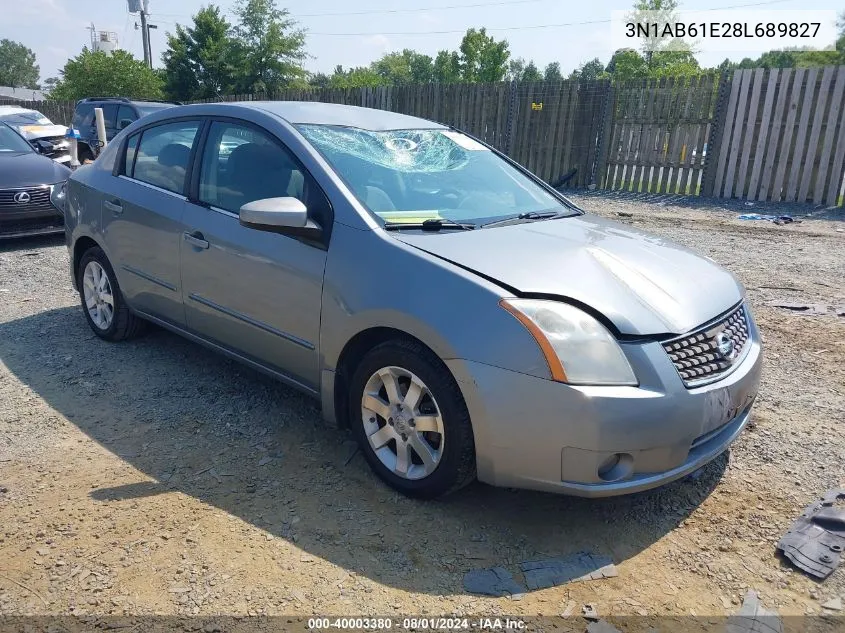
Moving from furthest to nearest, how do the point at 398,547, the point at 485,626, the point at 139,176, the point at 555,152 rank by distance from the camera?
the point at 555,152 < the point at 139,176 < the point at 398,547 < the point at 485,626

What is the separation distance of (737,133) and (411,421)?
36.9 feet

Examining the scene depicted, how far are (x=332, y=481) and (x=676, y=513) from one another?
159 centimetres

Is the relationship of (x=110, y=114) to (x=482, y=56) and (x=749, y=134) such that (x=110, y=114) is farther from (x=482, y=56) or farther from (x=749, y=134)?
(x=482, y=56)

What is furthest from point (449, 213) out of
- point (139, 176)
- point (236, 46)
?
point (236, 46)

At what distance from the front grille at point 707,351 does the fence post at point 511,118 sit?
1223 centimetres

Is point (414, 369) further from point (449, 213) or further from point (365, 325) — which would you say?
point (449, 213)

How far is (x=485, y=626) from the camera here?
2281 millimetres

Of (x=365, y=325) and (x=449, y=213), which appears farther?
(x=449, y=213)

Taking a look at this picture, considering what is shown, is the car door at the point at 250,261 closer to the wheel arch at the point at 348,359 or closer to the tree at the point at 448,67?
the wheel arch at the point at 348,359

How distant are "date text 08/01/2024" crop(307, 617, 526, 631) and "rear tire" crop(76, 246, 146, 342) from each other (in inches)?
127

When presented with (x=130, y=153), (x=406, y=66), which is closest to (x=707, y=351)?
(x=130, y=153)

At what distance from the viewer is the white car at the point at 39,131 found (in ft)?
40.7

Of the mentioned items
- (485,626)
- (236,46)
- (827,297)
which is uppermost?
(236,46)

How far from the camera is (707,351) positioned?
8.98ft
